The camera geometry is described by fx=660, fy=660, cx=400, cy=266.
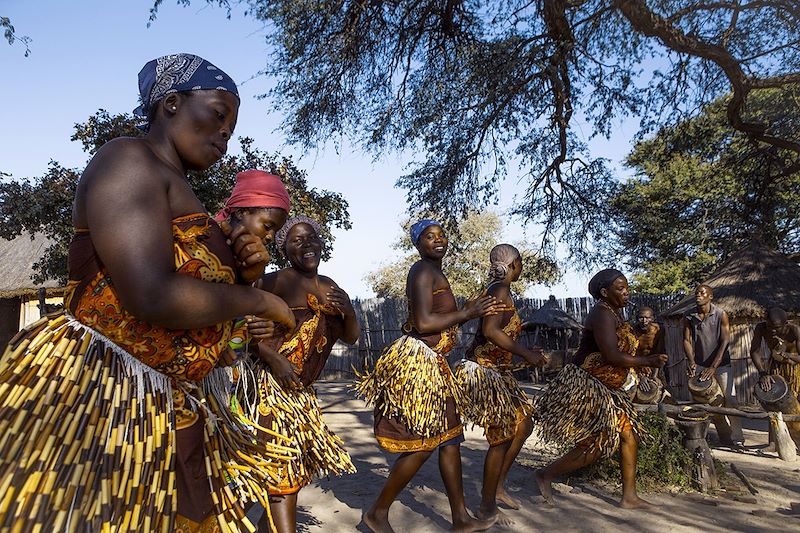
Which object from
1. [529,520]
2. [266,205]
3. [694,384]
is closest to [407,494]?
[529,520]

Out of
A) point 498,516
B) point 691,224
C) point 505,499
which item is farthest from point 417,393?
point 691,224

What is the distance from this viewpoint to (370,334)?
18.4 m

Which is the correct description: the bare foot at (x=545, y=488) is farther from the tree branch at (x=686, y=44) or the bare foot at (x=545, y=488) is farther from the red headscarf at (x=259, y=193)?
the tree branch at (x=686, y=44)

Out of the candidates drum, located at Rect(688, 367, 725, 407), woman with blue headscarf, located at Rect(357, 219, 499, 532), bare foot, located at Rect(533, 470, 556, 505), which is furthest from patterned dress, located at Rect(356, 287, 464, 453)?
drum, located at Rect(688, 367, 725, 407)

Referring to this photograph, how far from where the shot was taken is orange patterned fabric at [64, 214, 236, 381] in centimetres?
155

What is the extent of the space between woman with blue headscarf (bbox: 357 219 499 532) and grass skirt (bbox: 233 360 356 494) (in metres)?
0.72

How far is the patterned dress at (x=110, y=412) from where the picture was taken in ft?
4.66

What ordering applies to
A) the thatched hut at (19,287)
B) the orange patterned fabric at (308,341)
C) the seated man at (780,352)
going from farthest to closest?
the thatched hut at (19,287) → the seated man at (780,352) → the orange patterned fabric at (308,341)

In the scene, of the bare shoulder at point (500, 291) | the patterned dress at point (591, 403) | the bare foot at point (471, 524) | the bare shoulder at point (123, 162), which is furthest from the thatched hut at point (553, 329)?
the bare shoulder at point (123, 162)

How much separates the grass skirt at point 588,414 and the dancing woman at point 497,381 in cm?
24

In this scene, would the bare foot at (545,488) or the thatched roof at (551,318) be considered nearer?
the bare foot at (545,488)

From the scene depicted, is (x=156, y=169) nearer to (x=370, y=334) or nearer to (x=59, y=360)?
(x=59, y=360)

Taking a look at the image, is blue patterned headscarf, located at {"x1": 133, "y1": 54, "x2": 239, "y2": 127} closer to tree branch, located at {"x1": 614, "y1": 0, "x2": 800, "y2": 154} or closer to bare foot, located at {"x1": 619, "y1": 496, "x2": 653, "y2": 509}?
bare foot, located at {"x1": 619, "y1": 496, "x2": 653, "y2": 509}

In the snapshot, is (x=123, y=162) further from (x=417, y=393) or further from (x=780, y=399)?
(x=780, y=399)
